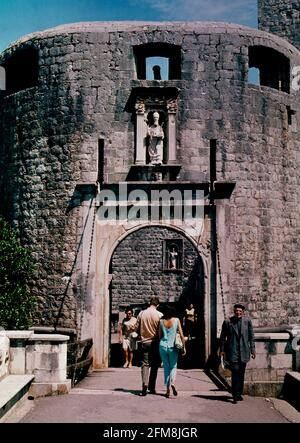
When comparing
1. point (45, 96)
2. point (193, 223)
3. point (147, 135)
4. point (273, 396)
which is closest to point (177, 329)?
point (273, 396)

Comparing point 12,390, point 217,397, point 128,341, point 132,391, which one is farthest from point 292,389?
point 128,341

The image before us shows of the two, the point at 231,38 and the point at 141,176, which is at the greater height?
the point at 231,38

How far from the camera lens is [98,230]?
13367 millimetres

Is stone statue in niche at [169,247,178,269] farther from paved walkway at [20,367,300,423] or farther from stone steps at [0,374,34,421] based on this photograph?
stone steps at [0,374,34,421]

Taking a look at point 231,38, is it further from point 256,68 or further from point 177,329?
point 177,329

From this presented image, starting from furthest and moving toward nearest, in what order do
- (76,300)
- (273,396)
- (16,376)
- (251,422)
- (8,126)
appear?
(8,126) < (76,300) < (273,396) < (16,376) < (251,422)

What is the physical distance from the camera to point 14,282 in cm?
1346

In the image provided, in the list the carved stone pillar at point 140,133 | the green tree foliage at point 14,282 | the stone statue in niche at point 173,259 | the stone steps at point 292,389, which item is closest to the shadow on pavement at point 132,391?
the stone steps at point 292,389

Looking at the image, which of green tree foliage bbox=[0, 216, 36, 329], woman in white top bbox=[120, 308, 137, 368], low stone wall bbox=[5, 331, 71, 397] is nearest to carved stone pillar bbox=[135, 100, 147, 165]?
green tree foliage bbox=[0, 216, 36, 329]

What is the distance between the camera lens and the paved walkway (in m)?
7.54

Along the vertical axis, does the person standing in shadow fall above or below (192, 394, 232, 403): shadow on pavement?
above

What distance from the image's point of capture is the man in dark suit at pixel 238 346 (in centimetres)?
884

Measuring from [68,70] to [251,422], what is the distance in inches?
353

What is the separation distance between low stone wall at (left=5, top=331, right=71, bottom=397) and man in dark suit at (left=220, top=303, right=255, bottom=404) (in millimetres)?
2370
